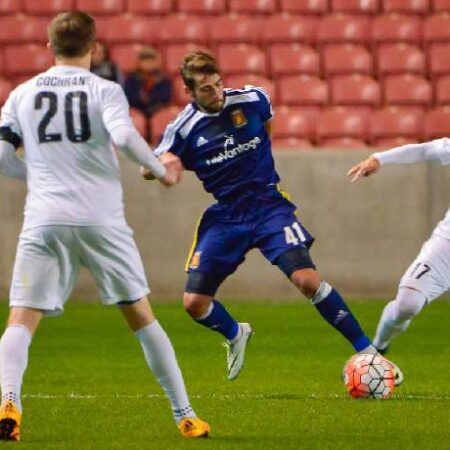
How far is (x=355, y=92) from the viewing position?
15.4 meters

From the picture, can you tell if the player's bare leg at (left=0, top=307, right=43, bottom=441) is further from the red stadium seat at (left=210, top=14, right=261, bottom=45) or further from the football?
the red stadium seat at (left=210, top=14, right=261, bottom=45)

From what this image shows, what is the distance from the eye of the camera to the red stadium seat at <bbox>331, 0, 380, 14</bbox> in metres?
16.4

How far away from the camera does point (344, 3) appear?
16.5 metres

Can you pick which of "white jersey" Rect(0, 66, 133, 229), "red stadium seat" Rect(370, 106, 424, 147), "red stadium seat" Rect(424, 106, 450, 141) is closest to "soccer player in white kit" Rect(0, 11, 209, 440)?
"white jersey" Rect(0, 66, 133, 229)

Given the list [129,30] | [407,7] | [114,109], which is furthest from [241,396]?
[407,7]

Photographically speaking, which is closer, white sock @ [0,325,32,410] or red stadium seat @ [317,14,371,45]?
white sock @ [0,325,32,410]

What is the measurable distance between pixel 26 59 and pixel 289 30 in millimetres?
2889

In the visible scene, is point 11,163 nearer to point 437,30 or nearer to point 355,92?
point 355,92

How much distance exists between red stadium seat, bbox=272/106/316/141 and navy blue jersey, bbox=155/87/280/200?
6024 millimetres

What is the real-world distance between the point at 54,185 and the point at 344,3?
10.3 meters

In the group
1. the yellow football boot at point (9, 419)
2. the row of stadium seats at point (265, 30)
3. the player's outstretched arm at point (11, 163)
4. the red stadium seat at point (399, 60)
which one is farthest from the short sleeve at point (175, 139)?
the row of stadium seats at point (265, 30)

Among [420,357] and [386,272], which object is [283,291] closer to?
[386,272]

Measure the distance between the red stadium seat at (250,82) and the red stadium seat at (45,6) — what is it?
232 centimetres

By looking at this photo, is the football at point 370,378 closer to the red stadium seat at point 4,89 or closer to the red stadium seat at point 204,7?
the red stadium seat at point 4,89
